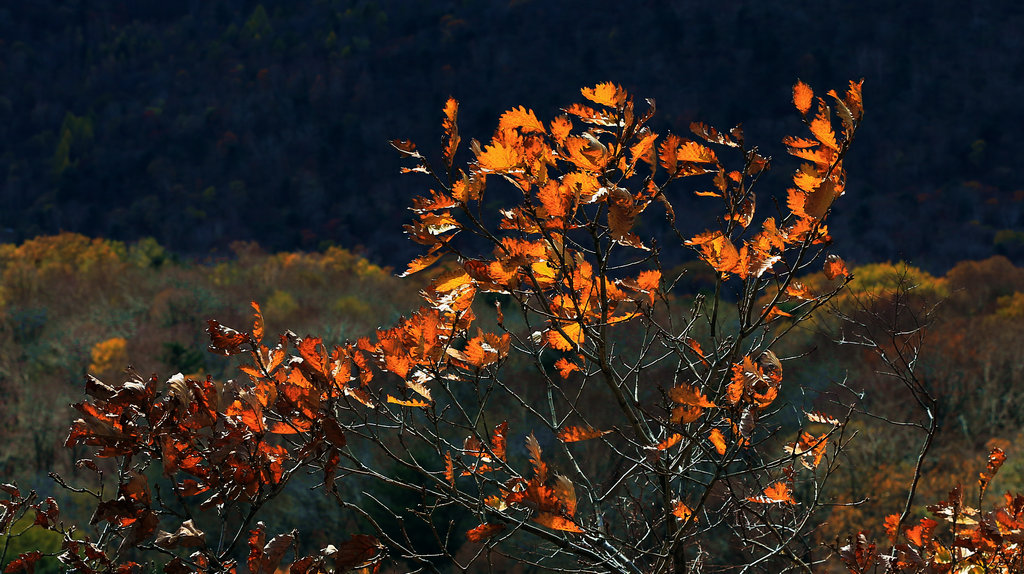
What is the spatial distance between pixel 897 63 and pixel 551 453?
123 feet

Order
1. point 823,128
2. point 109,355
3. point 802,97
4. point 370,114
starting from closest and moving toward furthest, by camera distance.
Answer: point 823,128
point 802,97
point 109,355
point 370,114

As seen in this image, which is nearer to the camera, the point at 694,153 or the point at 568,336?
the point at 694,153

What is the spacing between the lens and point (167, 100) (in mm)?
47875

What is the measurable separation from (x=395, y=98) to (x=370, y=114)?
1.76m

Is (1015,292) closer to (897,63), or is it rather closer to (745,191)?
(745,191)

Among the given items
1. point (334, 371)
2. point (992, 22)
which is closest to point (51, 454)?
point (334, 371)

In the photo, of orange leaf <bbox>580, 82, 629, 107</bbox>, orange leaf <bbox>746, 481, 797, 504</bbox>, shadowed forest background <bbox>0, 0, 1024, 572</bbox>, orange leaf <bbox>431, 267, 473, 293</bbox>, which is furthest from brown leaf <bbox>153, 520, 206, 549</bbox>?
shadowed forest background <bbox>0, 0, 1024, 572</bbox>

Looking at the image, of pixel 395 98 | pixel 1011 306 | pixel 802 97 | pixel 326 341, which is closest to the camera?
pixel 802 97

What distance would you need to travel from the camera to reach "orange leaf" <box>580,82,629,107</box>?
4.56 ft

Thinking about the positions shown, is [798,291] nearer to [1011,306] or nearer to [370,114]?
[1011,306]

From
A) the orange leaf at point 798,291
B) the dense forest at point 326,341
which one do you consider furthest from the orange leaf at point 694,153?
the dense forest at point 326,341

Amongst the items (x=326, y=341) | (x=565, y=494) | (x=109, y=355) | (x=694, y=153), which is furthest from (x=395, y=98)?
(x=565, y=494)

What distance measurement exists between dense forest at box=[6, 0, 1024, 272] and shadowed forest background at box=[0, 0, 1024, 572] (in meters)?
0.12

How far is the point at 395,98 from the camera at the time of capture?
46031mm
